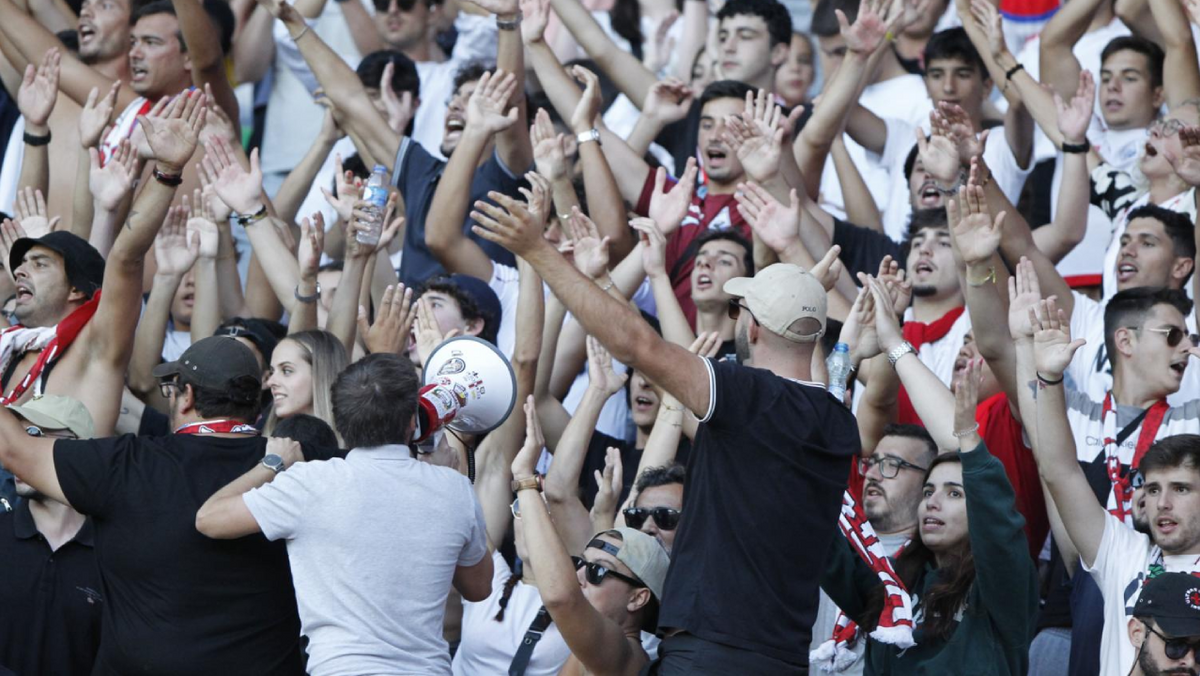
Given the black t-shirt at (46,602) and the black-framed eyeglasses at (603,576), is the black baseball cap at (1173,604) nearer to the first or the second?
the black-framed eyeglasses at (603,576)

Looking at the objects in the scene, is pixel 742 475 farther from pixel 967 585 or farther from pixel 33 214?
pixel 33 214

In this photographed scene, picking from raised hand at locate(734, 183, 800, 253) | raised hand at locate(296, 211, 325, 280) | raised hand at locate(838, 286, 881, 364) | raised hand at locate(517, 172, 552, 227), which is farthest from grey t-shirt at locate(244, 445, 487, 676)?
raised hand at locate(734, 183, 800, 253)

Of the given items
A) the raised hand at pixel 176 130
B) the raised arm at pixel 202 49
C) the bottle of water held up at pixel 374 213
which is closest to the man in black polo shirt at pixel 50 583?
the raised hand at pixel 176 130

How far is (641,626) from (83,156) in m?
4.17

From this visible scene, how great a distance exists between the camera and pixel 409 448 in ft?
16.1

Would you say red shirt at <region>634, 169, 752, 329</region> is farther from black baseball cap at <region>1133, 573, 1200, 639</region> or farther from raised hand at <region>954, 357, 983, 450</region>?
black baseball cap at <region>1133, 573, 1200, 639</region>

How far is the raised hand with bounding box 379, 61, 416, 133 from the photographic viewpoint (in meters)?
8.78

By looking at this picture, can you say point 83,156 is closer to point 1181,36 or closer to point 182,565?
point 182,565

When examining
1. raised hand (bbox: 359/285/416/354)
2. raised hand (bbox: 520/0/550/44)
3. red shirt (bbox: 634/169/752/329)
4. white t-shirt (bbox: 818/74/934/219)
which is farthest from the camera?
white t-shirt (bbox: 818/74/934/219)

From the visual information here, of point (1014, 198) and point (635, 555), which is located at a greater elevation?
point (1014, 198)

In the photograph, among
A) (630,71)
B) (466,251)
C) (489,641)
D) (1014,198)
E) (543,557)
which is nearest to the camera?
(543,557)

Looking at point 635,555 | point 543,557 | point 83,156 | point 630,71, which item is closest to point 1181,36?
point 630,71

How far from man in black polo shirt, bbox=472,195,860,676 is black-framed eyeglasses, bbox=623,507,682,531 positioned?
0.86 meters

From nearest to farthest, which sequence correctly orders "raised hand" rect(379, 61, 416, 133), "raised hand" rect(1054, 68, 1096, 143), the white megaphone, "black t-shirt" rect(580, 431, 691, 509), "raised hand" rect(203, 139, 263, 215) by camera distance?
1. the white megaphone
2. "black t-shirt" rect(580, 431, 691, 509)
3. "raised hand" rect(203, 139, 263, 215)
4. "raised hand" rect(1054, 68, 1096, 143)
5. "raised hand" rect(379, 61, 416, 133)
